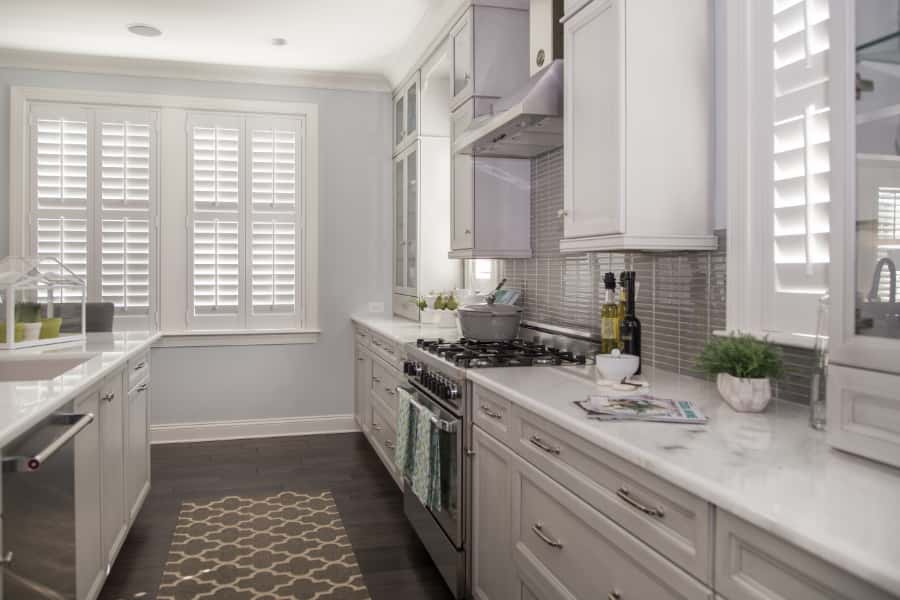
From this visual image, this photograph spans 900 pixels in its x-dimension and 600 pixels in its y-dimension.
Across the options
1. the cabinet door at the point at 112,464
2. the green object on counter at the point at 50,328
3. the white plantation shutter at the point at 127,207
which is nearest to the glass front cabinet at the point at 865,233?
the cabinet door at the point at 112,464

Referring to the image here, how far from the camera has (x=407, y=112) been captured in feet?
17.0

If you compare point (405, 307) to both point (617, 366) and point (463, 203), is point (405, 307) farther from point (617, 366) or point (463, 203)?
point (617, 366)

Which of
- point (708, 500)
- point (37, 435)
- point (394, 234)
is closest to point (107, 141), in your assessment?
point (394, 234)

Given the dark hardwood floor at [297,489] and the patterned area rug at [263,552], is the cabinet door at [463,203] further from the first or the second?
the patterned area rug at [263,552]

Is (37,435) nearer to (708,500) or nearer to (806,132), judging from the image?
(708,500)

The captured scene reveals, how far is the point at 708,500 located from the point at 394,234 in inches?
180

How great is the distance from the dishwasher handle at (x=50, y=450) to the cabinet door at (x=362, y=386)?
2790 millimetres

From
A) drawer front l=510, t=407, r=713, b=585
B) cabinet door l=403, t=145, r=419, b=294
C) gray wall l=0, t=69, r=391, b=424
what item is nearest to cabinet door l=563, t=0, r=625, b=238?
drawer front l=510, t=407, r=713, b=585

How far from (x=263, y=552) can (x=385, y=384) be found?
131cm

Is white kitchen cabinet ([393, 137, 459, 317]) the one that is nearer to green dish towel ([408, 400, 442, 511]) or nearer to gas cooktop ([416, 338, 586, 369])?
gas cooktop ([416, 338, 586, 369])

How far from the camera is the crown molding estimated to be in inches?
195

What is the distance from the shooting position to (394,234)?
5633 mm

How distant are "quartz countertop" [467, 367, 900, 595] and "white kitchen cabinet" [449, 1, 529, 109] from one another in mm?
1964

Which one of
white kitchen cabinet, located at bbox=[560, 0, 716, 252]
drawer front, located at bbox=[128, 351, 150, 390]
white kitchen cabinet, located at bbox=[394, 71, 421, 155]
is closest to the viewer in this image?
white kitchen cabinet, located at bbox=[560, 0, 716, 252]
